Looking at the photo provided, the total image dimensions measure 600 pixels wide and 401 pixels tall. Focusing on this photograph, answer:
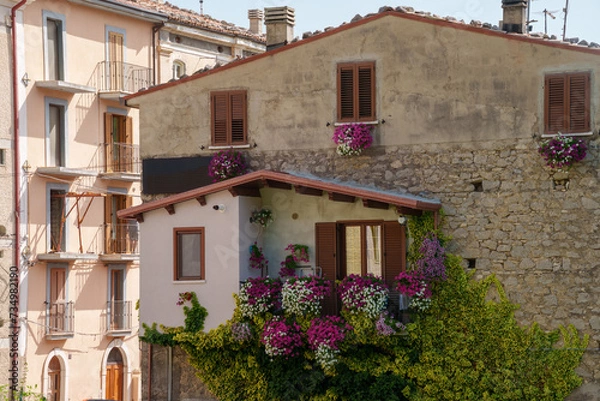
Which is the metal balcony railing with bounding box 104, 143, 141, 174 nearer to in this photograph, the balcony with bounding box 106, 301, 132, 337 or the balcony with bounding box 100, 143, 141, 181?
the balcony with bounding box 100, 143, 141, 181

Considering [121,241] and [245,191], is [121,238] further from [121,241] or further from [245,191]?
[245,191]

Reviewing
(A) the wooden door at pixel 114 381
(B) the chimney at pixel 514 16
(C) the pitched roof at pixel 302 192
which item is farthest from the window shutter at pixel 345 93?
(A) the wooden door at pixel 114 381

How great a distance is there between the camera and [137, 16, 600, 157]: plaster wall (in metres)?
30.1

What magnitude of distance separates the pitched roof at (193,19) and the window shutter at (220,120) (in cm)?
1725

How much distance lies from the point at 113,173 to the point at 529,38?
21.6m

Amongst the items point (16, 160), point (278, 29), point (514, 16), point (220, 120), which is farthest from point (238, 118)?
point (16, 160)

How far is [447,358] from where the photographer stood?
30000 mm

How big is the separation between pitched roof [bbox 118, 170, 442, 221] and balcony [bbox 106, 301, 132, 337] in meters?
17.0

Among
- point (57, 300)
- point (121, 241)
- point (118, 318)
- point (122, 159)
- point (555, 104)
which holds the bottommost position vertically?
point (118, 318)

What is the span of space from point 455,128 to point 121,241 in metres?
20.8

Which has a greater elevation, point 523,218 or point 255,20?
point 255,20

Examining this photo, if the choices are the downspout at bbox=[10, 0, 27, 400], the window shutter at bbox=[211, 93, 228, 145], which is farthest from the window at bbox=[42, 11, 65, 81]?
the window shutter at bbox=[211, 93, 228, 145]

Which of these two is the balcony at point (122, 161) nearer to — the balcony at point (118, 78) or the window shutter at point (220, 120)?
the balcony at point (118, 78)

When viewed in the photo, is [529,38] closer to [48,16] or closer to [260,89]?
[260,89]
